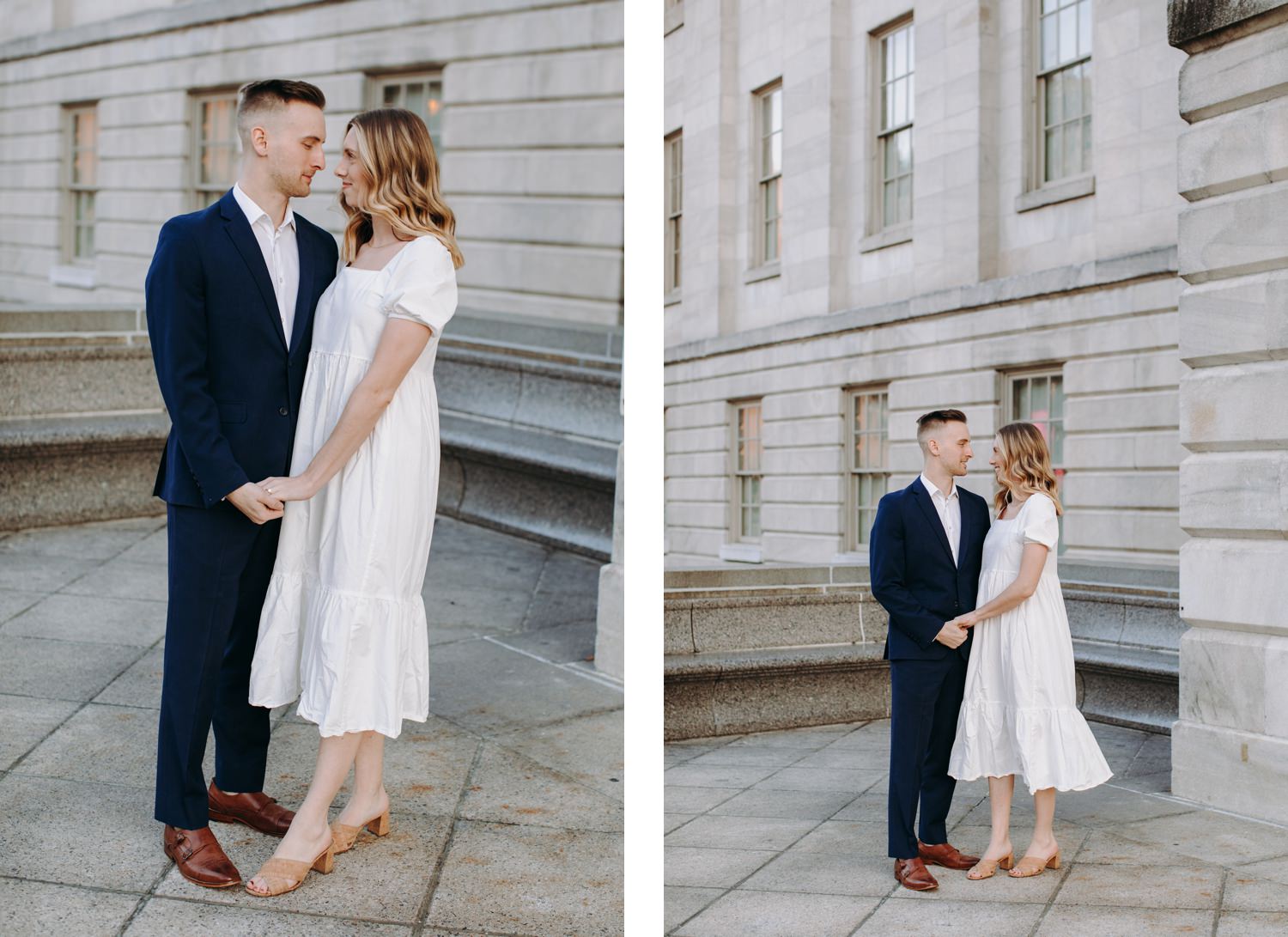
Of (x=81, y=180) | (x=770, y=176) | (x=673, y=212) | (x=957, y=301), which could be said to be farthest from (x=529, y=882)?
(x=81, y=180)

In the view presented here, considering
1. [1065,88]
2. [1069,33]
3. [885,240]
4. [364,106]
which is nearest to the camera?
[885,240]

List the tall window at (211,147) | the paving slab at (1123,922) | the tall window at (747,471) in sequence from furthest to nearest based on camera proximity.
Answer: the tall window at (211,147), the tall window at (747,471), the paving slab at (1123,922)

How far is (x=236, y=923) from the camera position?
111 inches

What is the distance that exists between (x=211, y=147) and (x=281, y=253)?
16282 millimetres

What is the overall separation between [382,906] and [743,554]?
176cm

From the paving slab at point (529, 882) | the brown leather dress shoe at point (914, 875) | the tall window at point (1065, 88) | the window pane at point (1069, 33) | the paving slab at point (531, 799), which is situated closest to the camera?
the paving slab at point (529, 882)

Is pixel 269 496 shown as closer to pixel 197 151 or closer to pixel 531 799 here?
pixel 531 799

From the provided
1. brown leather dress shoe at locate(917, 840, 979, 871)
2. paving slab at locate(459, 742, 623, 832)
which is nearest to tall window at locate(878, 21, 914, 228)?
brown leather dress shoe at locate(917, 840, 979, 871)

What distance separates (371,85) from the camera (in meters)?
15.9

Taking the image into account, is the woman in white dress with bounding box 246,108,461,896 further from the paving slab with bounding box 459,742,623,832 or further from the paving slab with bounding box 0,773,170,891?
the paving slab with bounding box 459,742,623,832

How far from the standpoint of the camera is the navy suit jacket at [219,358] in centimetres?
304

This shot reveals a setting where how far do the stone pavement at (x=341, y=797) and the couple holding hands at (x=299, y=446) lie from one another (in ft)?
0.59

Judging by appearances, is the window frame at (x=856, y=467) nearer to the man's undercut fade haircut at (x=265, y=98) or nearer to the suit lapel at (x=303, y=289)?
the suit lapel at (x=303, y=289)

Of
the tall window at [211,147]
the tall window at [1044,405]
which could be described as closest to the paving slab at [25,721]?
the tall window at [1044,405]
